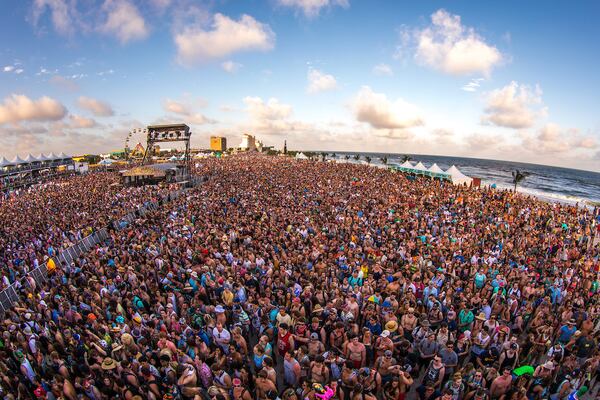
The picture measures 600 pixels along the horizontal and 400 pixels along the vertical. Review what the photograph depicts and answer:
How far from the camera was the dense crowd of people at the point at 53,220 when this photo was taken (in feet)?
41.6

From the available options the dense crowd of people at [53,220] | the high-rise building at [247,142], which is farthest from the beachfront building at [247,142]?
the dense crowd of people at [53,220]

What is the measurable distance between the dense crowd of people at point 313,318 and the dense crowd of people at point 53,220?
2.38 meters

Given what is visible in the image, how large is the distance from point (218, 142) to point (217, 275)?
5903 inches

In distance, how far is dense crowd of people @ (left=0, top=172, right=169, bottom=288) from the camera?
12.7 metres

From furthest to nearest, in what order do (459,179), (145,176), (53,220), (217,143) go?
(217,143)
(459,179)
(145,176)
(53,220)

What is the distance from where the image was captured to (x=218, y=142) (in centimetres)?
15075

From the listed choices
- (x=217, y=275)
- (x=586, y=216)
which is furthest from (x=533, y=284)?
(x=586, y=216)

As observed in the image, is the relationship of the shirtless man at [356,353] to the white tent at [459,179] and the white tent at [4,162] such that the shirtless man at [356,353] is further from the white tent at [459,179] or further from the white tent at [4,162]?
the white tent at [4,162]

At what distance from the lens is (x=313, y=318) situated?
6.16 m

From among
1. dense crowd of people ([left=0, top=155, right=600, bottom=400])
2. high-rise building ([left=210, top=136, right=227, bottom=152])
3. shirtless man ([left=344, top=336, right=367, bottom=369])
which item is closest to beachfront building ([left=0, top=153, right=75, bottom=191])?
dense crowd of people ([left=0, top=155, right=600, bottom=400])

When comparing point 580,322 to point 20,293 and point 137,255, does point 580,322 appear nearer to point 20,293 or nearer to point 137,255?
point 137,255

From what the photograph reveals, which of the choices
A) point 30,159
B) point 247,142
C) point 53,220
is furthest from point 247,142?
point 53,220

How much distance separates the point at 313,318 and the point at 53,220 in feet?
59.4

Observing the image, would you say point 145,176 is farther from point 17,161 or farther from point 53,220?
point 17,161
